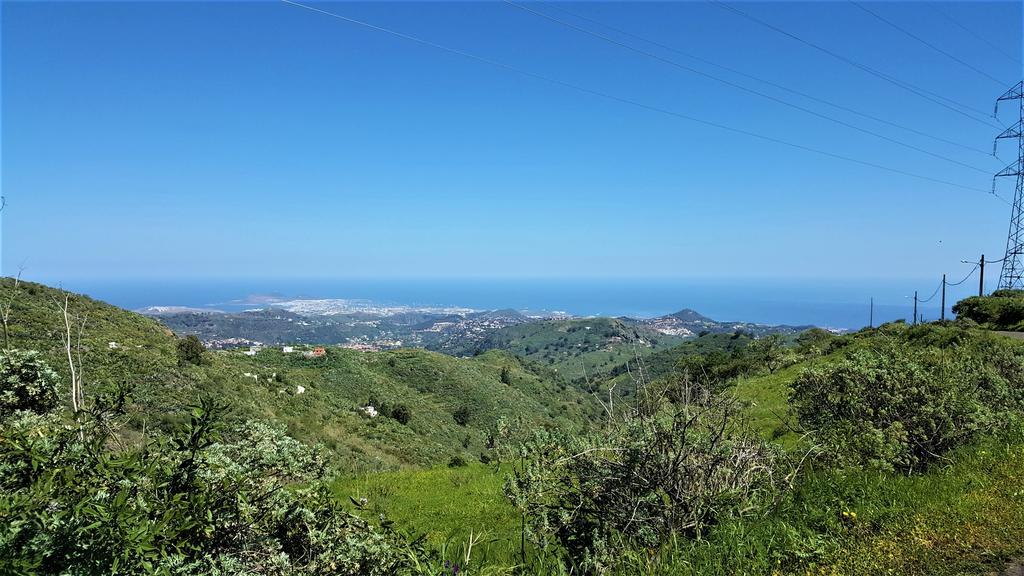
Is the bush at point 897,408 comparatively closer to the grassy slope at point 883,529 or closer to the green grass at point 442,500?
the grassy slope at point 883,529

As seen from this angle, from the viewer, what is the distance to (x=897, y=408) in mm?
6754

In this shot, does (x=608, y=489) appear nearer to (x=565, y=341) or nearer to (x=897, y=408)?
(x=897, y=408)

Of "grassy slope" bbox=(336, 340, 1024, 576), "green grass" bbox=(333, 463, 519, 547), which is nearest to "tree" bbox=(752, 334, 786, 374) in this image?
"green grass" bbox=(333, 463, 519, 547)

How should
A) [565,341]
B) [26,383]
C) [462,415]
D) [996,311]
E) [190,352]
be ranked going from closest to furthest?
[26,383], [996,311], [190,352], [462,415], [565,341]

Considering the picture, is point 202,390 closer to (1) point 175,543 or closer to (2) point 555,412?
(1) point 175,543

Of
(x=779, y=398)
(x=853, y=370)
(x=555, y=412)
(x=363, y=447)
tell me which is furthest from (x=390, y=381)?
(x=853, y=370)

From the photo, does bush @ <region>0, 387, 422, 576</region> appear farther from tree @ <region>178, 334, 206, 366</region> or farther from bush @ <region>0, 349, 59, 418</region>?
tree @ <region>178, 334, 206, 366</region>

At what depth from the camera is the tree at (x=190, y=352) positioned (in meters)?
32.2

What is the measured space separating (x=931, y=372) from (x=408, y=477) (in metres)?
12.3

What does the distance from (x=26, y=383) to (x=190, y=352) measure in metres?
33.4

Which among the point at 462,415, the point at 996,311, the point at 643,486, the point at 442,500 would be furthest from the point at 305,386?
the point at 996,311

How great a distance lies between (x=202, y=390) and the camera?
27172 mm

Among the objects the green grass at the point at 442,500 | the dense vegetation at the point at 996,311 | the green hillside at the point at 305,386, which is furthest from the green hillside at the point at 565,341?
the green grass at the point at 442,500

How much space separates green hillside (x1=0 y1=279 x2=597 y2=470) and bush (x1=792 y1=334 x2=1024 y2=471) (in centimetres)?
375
